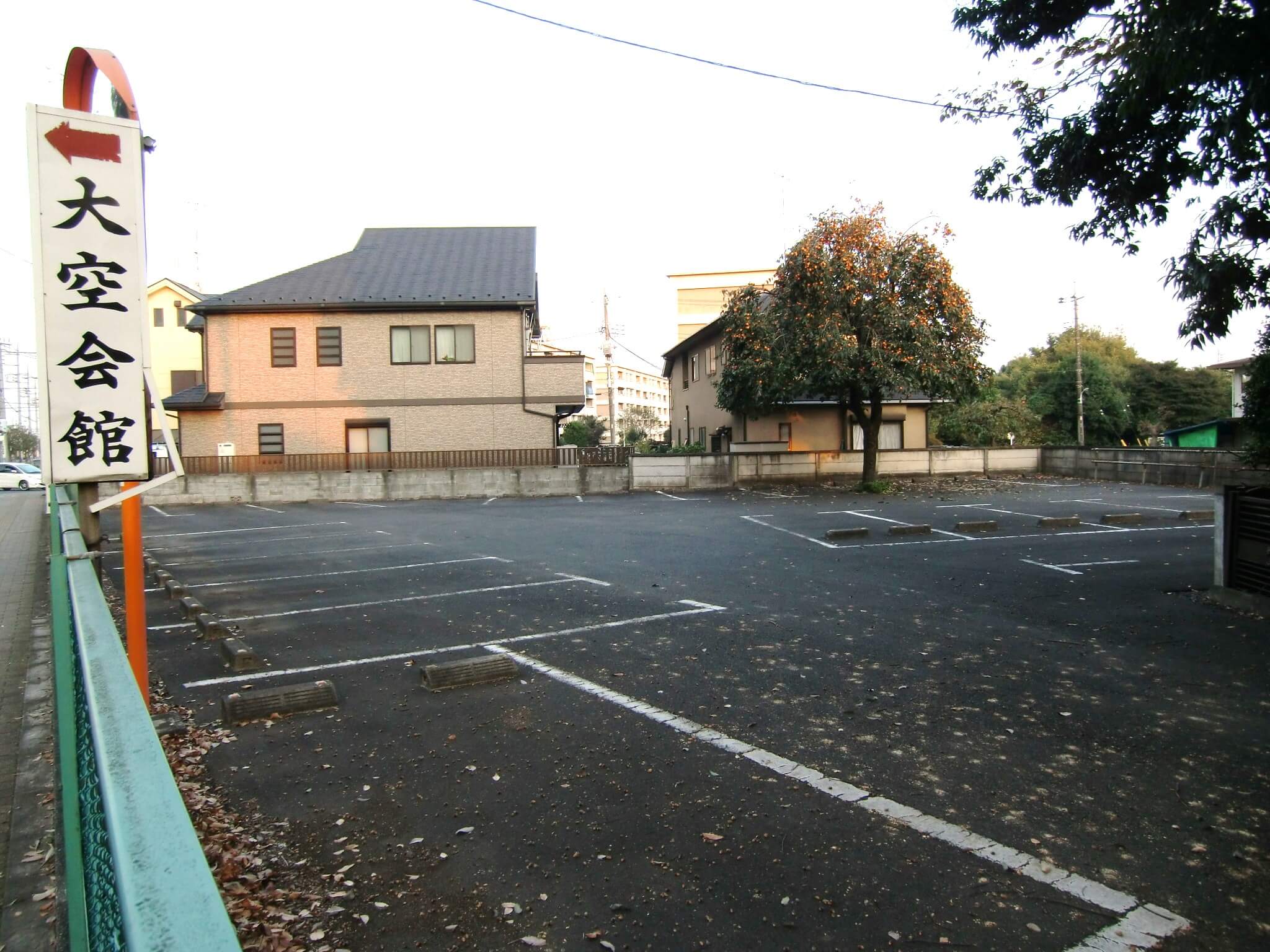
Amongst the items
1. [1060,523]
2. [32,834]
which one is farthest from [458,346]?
[32,834]

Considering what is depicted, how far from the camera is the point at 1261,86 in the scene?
6.17 meters

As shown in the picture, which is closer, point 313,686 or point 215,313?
point 313,686

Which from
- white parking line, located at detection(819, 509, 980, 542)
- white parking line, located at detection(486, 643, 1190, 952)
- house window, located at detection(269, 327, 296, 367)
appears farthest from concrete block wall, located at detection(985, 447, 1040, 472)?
white parking line, located at detection(486, 643, 1190, 952)

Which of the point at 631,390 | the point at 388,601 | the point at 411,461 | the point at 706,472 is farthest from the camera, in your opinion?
the point at 631,390

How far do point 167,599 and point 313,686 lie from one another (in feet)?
A: 16.1

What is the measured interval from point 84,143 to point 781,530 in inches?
512

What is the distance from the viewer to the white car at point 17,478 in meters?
38.6

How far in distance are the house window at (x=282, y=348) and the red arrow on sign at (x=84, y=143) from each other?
25814 millimetres

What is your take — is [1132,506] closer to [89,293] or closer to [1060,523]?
[1060,523]

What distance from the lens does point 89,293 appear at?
3.51 m

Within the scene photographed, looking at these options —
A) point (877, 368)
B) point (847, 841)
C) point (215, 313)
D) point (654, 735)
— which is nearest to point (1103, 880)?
point (847, 841)

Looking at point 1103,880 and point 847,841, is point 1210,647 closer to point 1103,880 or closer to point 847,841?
point 1103,880

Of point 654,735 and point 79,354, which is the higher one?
point 79,354

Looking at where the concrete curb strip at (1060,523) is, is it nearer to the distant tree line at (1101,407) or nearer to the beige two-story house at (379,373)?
the beige two-story house at (379,373)
